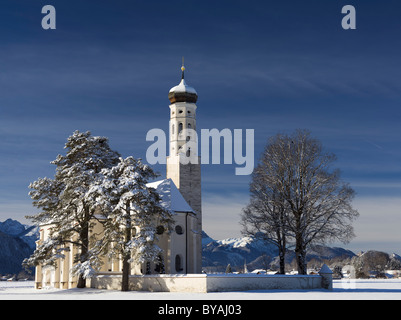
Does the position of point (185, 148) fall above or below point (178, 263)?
above

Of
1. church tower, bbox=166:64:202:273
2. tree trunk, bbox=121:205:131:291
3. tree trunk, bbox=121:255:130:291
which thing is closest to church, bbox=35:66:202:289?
church tower, bbox=166:64:202:273

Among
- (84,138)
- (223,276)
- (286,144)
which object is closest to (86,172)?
(84,138)

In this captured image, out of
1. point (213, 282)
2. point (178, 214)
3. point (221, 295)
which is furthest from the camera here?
point (178, 214)

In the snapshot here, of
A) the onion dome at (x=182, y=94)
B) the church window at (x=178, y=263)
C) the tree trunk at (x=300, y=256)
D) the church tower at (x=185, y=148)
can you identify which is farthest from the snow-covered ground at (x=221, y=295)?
the onion dome at (x=182, y=94)

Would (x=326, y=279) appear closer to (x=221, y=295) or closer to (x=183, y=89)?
(x=221, y=295)

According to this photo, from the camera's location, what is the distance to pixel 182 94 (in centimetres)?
6719

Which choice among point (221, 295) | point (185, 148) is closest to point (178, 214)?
point (185, 148)

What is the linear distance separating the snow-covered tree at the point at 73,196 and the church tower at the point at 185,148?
1642 cm

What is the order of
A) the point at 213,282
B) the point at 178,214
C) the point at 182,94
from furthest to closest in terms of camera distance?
the point at 182,94 < the point at 178,214 < the point at 213,282

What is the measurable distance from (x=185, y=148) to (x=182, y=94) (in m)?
7.33

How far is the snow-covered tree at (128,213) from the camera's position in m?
40.5

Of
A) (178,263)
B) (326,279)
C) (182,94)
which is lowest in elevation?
(326,279)

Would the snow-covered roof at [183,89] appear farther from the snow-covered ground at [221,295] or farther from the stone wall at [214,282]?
the snow-covered ground at [221,295]

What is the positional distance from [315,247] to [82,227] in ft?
71.7
